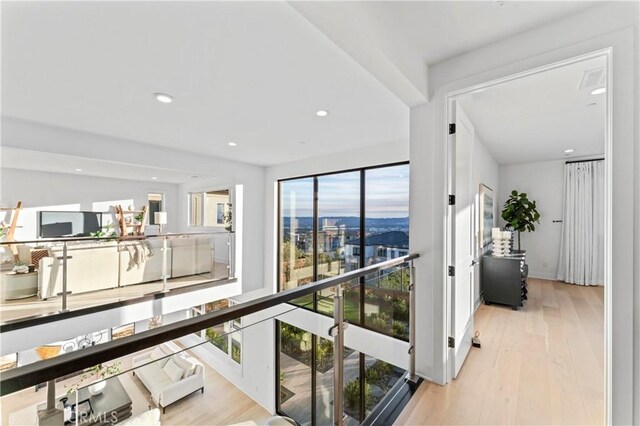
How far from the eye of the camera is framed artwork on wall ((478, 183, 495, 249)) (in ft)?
14.0

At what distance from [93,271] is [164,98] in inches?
126

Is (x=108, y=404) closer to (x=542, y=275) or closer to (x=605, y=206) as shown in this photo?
(x=605, y=206)

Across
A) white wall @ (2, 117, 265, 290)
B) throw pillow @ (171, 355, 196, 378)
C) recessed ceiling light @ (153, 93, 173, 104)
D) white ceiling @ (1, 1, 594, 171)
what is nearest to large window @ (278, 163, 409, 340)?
white wall @ (2, 117, 265, 290)

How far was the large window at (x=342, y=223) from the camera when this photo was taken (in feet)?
14.3

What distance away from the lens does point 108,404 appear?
2.76ft

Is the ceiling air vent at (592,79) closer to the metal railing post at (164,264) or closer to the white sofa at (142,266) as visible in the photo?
the metal railing post at (164,264)

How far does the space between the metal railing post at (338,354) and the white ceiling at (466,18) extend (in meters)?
1.67

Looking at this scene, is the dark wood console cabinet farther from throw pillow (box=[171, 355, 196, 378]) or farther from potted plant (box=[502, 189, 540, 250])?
throw pillow (box=[171, 355, 196, 378])

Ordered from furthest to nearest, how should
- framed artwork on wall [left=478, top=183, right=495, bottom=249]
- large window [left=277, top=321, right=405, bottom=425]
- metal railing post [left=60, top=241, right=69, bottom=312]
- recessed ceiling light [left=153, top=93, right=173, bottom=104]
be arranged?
framed artwork on wall [left=478, top=183, right=495, bottom=249]
metal railing post [left=60, top=241, right=69, bottom=312]
recessed ceiling light [left=153, top=93, right=173, bottom=104]
large window [left=277, top=321, right=405, bottom=425]

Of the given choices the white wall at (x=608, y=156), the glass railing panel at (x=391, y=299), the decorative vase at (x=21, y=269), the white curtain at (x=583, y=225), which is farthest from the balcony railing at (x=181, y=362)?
the white curtain at (x=583, y=225)

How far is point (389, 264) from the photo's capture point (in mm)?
2023

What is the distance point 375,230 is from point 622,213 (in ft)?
10.8

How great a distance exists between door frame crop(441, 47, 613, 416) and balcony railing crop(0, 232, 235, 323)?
443 cm

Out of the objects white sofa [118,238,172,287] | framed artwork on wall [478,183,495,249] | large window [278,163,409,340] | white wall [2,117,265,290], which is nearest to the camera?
white wall [2,117,265,290]
